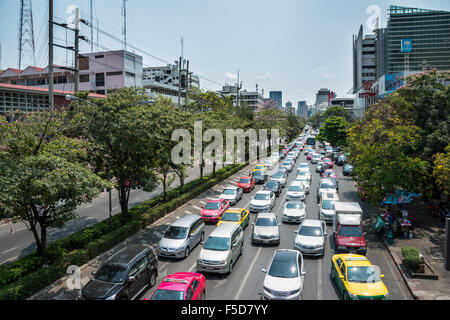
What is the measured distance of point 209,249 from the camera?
16.0m

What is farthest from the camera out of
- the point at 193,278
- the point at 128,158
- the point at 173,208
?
the point at 173,208

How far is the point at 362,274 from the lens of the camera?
1318cm

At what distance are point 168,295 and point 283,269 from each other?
16.1 ft

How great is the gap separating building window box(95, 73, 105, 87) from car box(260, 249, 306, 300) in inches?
2368

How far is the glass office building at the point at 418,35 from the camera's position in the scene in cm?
10400

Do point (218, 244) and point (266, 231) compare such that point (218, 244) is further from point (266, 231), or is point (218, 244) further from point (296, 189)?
point (296, 189)

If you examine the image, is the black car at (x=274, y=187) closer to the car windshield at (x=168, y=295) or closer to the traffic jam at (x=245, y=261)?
the traffic jam at (x=245, y=261)

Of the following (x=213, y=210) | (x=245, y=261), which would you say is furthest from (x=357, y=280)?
(x=213, y=210)

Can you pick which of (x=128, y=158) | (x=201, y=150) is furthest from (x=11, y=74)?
(x=128, y=158)

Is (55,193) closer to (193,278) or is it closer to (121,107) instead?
(193,278)

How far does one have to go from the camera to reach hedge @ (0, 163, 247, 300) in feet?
43.8

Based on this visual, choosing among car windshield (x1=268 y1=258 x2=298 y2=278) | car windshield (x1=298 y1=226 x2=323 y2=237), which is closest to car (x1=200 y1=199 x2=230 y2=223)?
car windshield (x1=298 y1=226 x2=323 y2=237)

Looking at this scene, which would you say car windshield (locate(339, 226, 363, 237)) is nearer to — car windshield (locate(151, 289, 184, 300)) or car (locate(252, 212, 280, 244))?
car (locate(252, 212, 280, 244))

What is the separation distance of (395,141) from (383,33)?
107923mm
